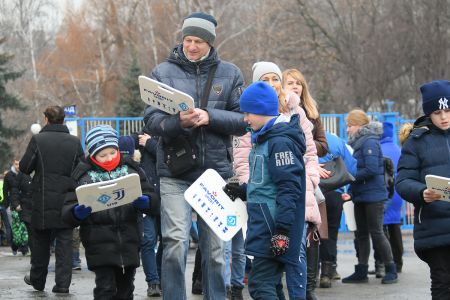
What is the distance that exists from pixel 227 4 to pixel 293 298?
3658 centimetres

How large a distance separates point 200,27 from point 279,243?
1938 millimetres

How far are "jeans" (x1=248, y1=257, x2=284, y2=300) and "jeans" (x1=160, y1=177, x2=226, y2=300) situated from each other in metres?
0.77

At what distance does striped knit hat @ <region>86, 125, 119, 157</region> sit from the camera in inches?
300

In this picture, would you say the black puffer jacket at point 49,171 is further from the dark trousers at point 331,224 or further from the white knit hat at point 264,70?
the dark trousers at point 331,224

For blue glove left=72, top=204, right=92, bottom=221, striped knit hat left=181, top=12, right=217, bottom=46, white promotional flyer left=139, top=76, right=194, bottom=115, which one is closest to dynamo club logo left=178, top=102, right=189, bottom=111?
white promotional flyer left=139, top=76, right=194, bottom=115

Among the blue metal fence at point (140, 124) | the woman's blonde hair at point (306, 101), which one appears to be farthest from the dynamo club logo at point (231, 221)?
the blue metal fence at point (140, 124)

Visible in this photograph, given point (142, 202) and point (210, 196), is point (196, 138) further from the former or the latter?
point (142, 202)

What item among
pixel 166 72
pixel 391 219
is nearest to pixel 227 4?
pixel 391 219

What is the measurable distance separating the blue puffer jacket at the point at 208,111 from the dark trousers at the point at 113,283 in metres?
0.81

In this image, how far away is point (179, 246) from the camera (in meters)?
7.68

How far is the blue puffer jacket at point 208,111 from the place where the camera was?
7.68m

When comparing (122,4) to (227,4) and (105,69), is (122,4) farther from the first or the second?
(227,4)

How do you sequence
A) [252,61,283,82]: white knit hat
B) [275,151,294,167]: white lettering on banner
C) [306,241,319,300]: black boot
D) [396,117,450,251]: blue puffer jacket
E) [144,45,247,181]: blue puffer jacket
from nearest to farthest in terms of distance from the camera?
[275,151,294,167]: white lettering on banner, [396,117,450,251]: blue puffer jacket, [144,45,247,181]: blue puffer jacket, [252,61,283,82]: white knit hat, [306,241,319,300]: black boot

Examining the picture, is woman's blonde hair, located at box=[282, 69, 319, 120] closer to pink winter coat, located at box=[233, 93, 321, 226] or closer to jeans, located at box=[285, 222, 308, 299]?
pink winter coat, located at box=[233, 93, 321, 226]
